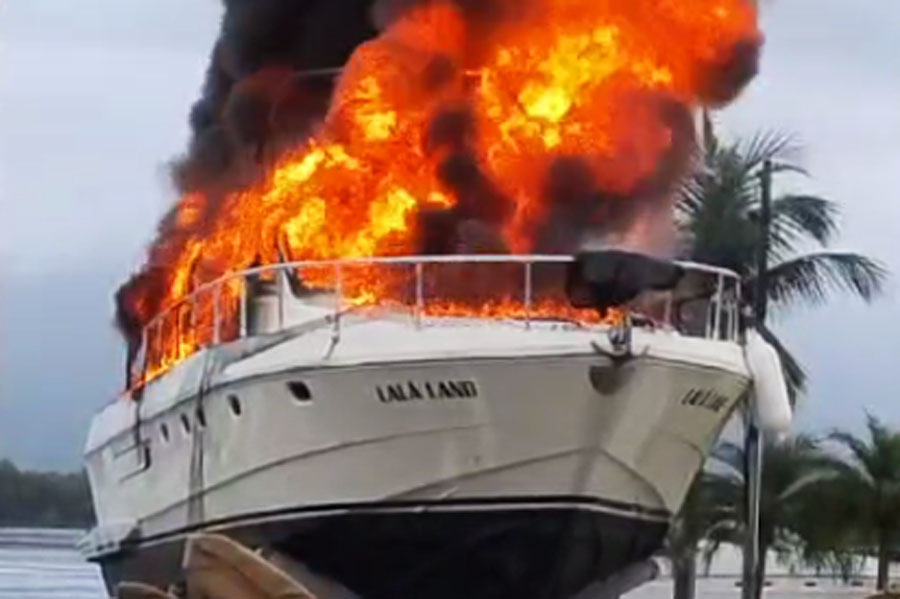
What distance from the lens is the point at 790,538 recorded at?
1870 inches

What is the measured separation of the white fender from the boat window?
6.09 meters

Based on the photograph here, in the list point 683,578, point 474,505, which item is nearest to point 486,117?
point 474,505

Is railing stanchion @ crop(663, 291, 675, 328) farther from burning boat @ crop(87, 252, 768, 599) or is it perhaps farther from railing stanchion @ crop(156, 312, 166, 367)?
railing stanchion @ crop(156, 312, 166, 367)

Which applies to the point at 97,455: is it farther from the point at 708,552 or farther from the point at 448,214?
the point at 708,552

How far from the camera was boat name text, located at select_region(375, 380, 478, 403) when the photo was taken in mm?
24203

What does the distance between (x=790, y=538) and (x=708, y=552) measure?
8.29ft

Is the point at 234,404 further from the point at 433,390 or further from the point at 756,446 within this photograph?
the point at 756,446

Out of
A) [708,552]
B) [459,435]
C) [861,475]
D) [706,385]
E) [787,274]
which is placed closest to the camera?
[459,435]

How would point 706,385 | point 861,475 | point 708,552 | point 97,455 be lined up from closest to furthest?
point 706,385
point 97,455
point 708,552
point 861,475

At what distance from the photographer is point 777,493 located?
151 ft

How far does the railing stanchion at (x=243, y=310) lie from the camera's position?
86.4 ft

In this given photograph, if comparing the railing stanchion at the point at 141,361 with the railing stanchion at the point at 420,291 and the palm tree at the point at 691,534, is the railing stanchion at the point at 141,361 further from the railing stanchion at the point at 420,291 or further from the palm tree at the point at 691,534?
the palm tree at the point at 691,534


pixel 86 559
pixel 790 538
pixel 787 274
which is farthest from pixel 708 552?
pixel 86 559

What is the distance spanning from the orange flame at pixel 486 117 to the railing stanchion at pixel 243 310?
10.7 inches
